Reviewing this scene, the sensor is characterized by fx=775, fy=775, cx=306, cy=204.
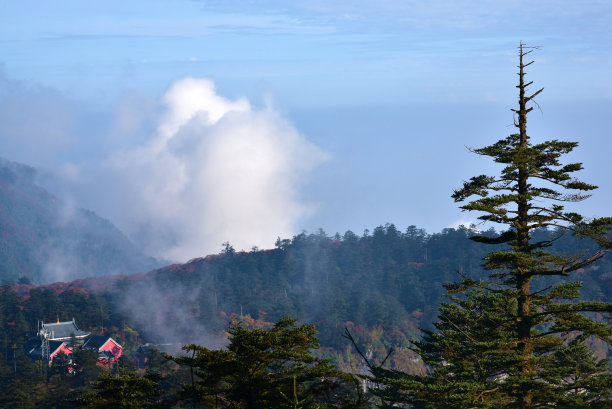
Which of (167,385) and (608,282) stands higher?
(608,282)

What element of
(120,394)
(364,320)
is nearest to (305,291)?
(364,320)

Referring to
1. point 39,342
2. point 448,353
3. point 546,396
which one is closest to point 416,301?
point 39,342

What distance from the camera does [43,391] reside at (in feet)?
149

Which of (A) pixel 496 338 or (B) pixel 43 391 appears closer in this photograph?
(A) pixel 496 338

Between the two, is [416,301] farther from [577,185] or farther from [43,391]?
[577,185]

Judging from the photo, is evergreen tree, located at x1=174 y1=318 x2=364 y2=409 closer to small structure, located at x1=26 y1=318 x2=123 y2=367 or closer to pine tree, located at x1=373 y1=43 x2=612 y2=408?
pine tree, located at x1=373 y1=43 x2=612 y2=408

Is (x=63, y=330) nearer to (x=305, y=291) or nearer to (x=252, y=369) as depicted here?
(x=305, y=291)

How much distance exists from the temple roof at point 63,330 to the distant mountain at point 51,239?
65.1m

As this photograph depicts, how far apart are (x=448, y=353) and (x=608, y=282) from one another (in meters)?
70.5

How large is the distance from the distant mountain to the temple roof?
2564 inches

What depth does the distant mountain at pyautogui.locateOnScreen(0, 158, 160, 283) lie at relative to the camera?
457 feet

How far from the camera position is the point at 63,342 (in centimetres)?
6669

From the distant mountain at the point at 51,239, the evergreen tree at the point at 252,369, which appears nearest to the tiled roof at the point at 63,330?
the evergreen tree at the point at 252,369

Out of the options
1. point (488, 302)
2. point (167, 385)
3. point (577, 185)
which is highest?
point (577, 185)
